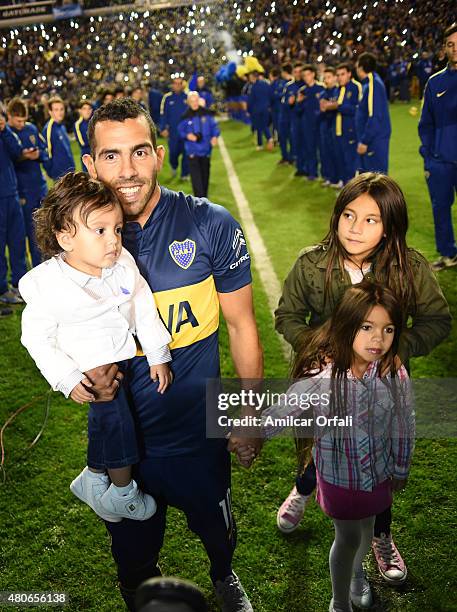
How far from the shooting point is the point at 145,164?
1937 millimetres

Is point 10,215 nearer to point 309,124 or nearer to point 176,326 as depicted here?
point 176,326

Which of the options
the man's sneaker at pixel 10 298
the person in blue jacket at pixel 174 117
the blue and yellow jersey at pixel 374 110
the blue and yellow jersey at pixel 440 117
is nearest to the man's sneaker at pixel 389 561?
the blue and yellow jersey at pixel 440 117

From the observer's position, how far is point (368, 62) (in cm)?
768

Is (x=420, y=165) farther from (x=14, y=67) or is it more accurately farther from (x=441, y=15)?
(x=14, y=67)

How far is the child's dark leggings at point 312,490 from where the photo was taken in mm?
2627

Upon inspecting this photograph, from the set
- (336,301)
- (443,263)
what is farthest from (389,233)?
(443,263)

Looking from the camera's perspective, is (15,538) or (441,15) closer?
(15,538)

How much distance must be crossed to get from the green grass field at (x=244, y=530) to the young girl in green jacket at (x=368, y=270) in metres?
0.61

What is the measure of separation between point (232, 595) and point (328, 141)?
8.96 m

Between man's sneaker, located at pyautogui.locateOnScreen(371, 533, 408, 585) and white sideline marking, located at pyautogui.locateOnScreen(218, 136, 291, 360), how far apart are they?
2148 millimetres

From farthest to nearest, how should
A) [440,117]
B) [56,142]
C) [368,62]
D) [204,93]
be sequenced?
[204,93] < [56,142] < [368,62] < [440,117]

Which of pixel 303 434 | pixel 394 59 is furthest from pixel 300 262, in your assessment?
pixel 394 59

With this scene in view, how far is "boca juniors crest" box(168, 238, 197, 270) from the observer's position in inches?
79.0

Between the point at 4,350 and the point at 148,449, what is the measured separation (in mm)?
3777
